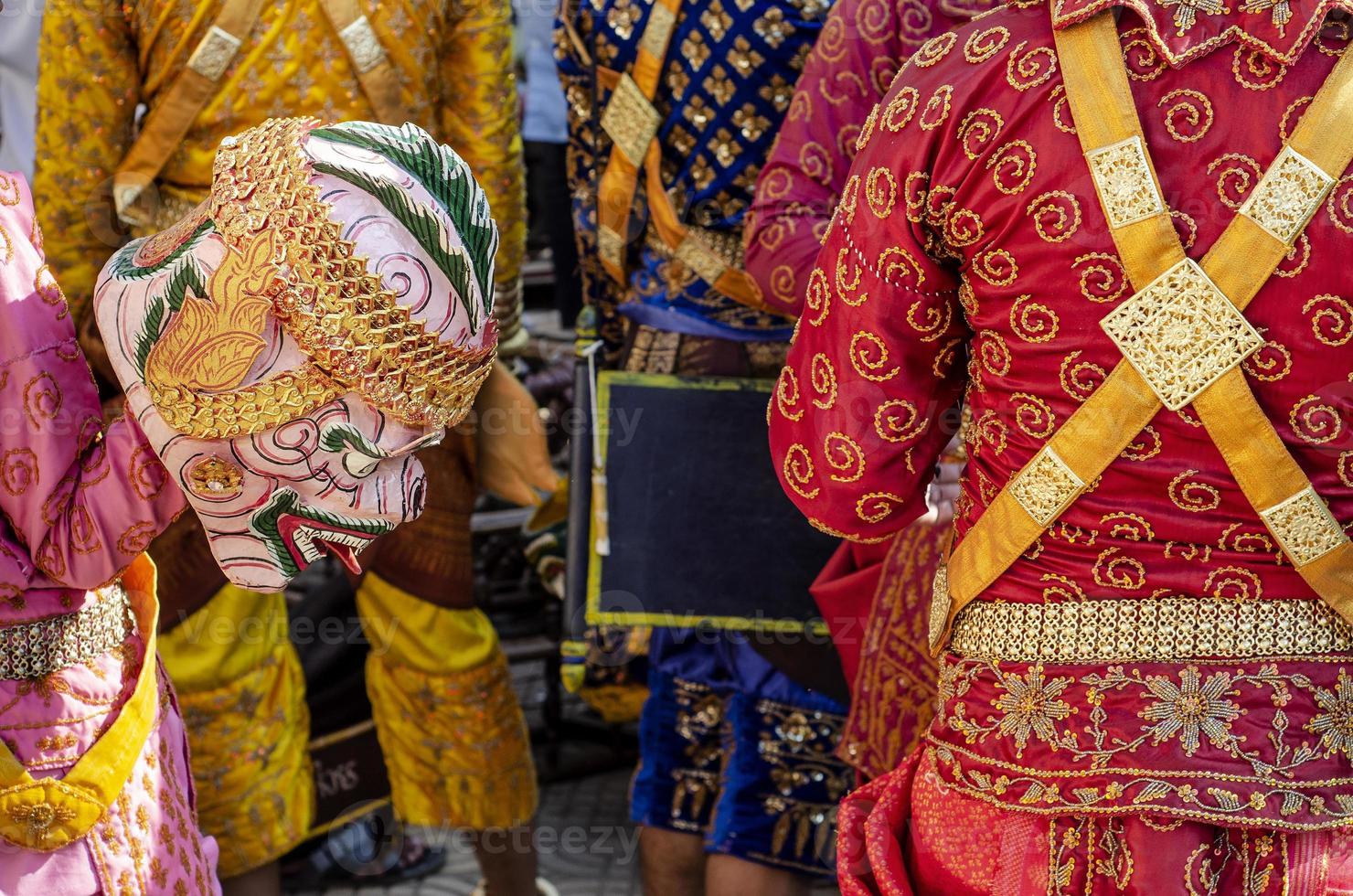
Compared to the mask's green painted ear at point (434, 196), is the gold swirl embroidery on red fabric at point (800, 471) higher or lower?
lower

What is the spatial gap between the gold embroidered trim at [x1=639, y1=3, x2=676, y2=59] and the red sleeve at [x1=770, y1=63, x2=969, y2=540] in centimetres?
102

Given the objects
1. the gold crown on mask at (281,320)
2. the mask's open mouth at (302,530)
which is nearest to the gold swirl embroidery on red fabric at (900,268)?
the gold crown on mask at (281,320)

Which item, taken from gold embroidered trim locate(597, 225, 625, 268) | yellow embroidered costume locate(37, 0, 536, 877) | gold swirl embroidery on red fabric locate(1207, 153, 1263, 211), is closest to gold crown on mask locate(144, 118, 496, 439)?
gold swirl embroidery on red fabric locate(1207, 153, 1263, 211)

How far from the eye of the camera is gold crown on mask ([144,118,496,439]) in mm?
1437

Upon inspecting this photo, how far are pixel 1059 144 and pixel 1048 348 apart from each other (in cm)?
21

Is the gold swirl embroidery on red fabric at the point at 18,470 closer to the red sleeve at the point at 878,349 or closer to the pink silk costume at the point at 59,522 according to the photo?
the pink silk costume at the point at 59,522

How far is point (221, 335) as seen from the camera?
4.80ft

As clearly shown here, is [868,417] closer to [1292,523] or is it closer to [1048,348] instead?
[1048,348]

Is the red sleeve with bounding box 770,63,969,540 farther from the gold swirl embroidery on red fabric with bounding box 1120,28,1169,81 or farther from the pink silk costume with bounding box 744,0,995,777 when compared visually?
the pink silk costume with bounding box 744,0,995,777

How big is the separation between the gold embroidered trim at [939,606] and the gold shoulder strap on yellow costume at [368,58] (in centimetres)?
135

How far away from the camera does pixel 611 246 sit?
287 centimetres

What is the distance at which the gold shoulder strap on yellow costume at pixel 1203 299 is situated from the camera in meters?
1.46

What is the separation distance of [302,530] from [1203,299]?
0.98 metres

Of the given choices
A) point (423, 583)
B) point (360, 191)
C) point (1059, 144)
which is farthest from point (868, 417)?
point (423, 583)
